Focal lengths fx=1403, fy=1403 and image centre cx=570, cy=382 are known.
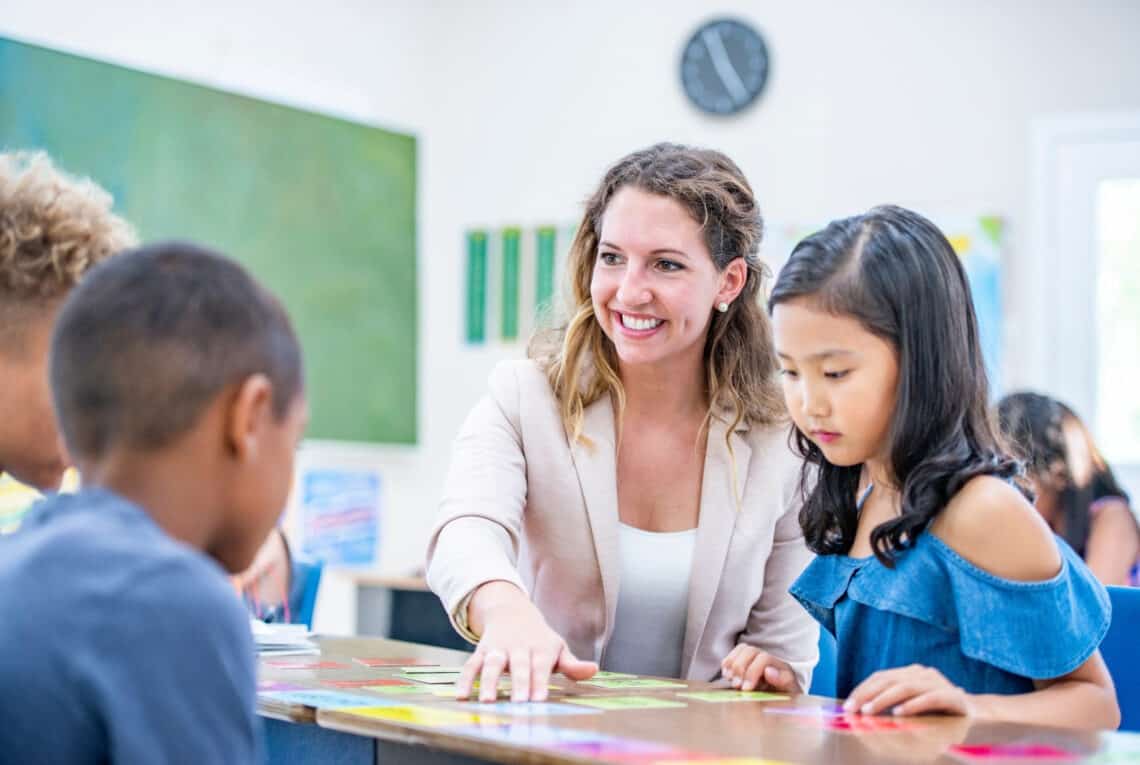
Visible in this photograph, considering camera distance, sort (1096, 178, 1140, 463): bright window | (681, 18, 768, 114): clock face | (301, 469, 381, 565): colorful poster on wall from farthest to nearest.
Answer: (301, 469, 381, 565): colorful poster on wall → (681, 18, 768, 114): clock face → (1096, 178, 1140, 463): bright window

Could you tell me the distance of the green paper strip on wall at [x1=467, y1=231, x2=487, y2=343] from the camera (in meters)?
6.05

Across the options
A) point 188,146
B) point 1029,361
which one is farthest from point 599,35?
point 1029,361

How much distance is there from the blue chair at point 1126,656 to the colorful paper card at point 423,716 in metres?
0.92

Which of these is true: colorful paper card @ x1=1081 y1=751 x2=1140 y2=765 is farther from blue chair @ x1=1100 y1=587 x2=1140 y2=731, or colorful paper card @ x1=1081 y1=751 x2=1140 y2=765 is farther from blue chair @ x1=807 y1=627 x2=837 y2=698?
blue chair @ x1=807 y1=627 x2=837 y2=698

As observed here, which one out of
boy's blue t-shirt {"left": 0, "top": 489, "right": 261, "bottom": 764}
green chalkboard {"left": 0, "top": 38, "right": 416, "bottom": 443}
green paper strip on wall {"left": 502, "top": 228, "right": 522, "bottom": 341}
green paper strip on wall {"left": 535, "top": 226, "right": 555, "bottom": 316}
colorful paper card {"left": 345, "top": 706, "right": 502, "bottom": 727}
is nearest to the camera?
boy's blue t-shirt {"left": 0, "top": 489, "right": 261, "bottom": 764}

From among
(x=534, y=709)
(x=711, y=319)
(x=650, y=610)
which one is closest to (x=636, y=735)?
(x=534, y=709)

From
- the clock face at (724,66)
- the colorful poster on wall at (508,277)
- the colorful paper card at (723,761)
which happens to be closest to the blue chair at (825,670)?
the colorful paper card at (723,761)

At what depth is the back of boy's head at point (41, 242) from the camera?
1462 millimetres

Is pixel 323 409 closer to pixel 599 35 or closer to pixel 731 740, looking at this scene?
pixel 599 35

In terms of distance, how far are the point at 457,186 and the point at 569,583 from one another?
4142 millimetres

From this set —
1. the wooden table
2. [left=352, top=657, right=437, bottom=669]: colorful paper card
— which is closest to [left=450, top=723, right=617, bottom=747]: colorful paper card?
the wooden table

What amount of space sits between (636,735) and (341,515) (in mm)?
4602

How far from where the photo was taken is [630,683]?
175 centimetres

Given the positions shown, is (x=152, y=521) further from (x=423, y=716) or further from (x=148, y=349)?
(x=423, y=716)
